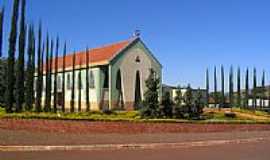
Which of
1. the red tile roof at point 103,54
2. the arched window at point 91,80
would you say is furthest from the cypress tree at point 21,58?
the arched window at point 91,80

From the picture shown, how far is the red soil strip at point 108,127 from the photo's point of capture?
25.4m

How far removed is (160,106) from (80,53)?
101ft

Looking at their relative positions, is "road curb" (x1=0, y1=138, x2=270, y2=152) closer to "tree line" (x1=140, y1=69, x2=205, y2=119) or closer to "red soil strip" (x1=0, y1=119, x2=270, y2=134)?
"red soil strip" (x1=0, y1=119, x2=270, y2=134)

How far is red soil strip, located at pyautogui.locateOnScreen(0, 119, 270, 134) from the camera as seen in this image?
25438 mm

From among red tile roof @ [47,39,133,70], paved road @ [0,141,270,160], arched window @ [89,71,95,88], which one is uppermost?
red tile roof @ [47,39,133,70]

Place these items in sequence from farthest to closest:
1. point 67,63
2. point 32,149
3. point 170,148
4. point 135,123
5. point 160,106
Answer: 1. point 67,63
2. point 160,106
3. point 135,123
4. point 170,148
5. point 32,149

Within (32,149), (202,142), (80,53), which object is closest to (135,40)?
(80,53)

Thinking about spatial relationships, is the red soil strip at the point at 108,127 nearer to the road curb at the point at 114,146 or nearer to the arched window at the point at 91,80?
the road curb at the point at 114,146

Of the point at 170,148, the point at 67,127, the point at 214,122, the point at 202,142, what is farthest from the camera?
the point at 214,122

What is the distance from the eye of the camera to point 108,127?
2845 centimetres

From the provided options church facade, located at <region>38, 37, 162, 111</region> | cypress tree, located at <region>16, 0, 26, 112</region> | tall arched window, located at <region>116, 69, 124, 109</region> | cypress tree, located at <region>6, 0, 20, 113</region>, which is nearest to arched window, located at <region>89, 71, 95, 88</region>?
church facade, located at <region>38, 37, 162, 111</region>

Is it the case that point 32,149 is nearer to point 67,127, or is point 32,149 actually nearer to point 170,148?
point 170,148

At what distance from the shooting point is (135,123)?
2952cm

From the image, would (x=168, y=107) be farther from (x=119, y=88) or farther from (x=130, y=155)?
(x=119, y=88)
